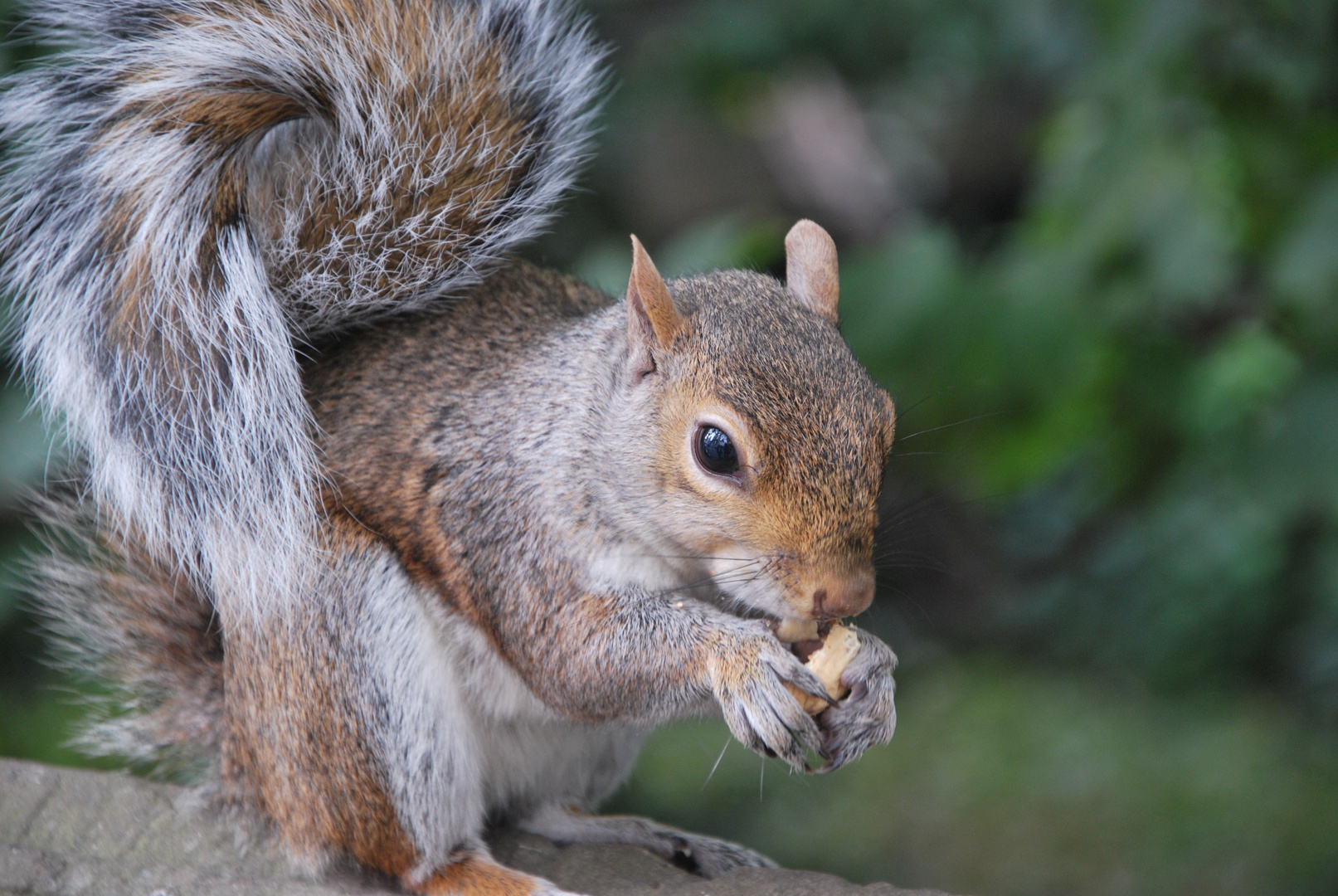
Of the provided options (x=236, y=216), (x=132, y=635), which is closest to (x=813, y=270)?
(x=236, y=216)

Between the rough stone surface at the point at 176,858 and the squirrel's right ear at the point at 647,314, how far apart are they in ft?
1.88

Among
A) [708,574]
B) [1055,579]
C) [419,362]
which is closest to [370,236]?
[419,362]

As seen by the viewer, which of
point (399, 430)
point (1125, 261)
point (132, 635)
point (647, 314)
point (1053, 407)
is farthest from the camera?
point (1125, 261)

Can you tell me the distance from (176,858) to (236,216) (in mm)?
728

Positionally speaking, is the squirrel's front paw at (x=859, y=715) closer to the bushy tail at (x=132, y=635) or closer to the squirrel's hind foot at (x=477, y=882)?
the squirrel's hind foot at (x=477, y=882)

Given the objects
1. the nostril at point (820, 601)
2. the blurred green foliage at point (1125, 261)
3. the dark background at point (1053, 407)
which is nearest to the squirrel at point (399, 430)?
the nostril at point (820, 601)

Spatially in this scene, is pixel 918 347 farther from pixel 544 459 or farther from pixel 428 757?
pixel 428 757

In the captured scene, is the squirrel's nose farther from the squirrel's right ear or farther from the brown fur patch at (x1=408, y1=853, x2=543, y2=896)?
the brown fur patch at (x1=408, y1=853, x2=543, y2=896)

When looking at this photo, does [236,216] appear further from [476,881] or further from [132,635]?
[476,881]

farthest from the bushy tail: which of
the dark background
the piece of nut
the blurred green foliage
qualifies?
the blurred green foliage

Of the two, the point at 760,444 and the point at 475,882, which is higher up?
the point at 760,444

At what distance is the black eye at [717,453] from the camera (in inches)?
50.7

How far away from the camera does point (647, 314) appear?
1.37 metres

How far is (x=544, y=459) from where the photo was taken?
1443 millimetres
